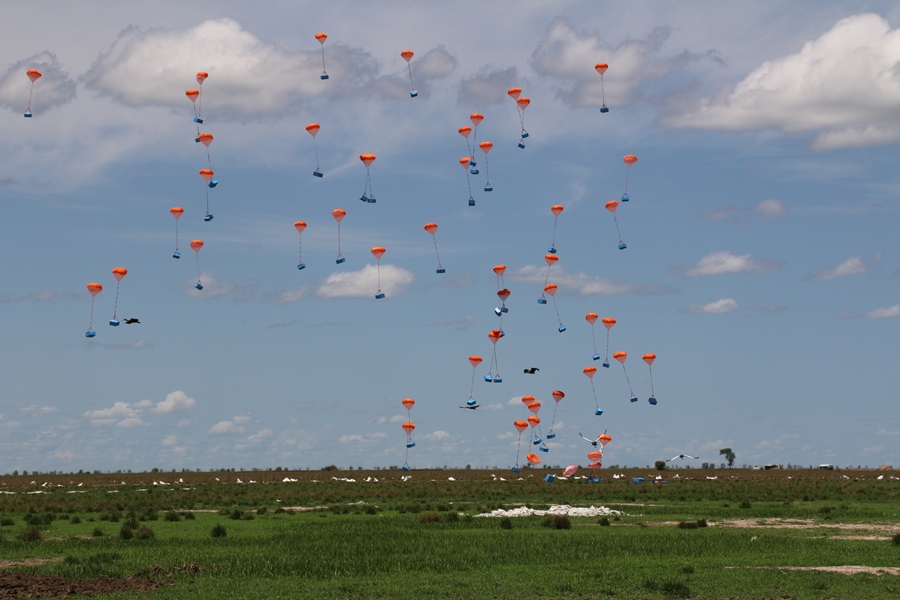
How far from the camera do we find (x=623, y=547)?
43344 millimetres

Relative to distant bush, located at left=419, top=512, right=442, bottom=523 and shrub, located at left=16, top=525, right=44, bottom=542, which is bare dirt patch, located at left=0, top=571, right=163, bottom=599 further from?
distant bush, located at left=419, top=512, right=442, bottom=523

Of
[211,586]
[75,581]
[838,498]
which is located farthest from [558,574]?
[838,498]

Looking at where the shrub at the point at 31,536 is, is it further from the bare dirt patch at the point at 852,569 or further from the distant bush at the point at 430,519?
the bare dirt patch at the point at 852,569

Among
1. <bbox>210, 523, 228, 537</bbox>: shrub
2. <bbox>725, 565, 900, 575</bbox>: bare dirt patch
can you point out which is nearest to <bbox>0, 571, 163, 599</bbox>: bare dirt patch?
→ <bbox>210, 523, 228, 537</bbox>: shrub

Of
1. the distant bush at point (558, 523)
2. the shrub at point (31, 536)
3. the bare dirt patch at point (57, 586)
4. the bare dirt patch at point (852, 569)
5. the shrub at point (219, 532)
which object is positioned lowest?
the bare dirt patch at point (57, 586)

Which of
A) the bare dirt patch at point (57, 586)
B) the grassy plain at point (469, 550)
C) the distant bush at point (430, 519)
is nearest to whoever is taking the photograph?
the bare dirt patch at point (57, 586)

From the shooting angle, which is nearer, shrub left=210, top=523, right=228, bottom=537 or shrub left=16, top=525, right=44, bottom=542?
shrub left=16, top=525, right=44, bottom=542

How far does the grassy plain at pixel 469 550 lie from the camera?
111ft

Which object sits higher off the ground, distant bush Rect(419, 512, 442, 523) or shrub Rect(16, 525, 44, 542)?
distant bush Rect(419, 512, 442, 523)

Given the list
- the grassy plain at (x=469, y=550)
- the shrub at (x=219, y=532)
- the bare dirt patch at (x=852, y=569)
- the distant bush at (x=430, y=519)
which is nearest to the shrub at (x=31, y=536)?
the grassy plain at (x=469, y=550)

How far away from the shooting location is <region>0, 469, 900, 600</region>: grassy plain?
3378cm

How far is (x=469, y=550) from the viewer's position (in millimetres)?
42531

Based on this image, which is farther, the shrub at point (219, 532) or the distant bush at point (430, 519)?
the distant bush at point (430, 519)

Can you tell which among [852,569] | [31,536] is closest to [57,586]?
[31,536]
